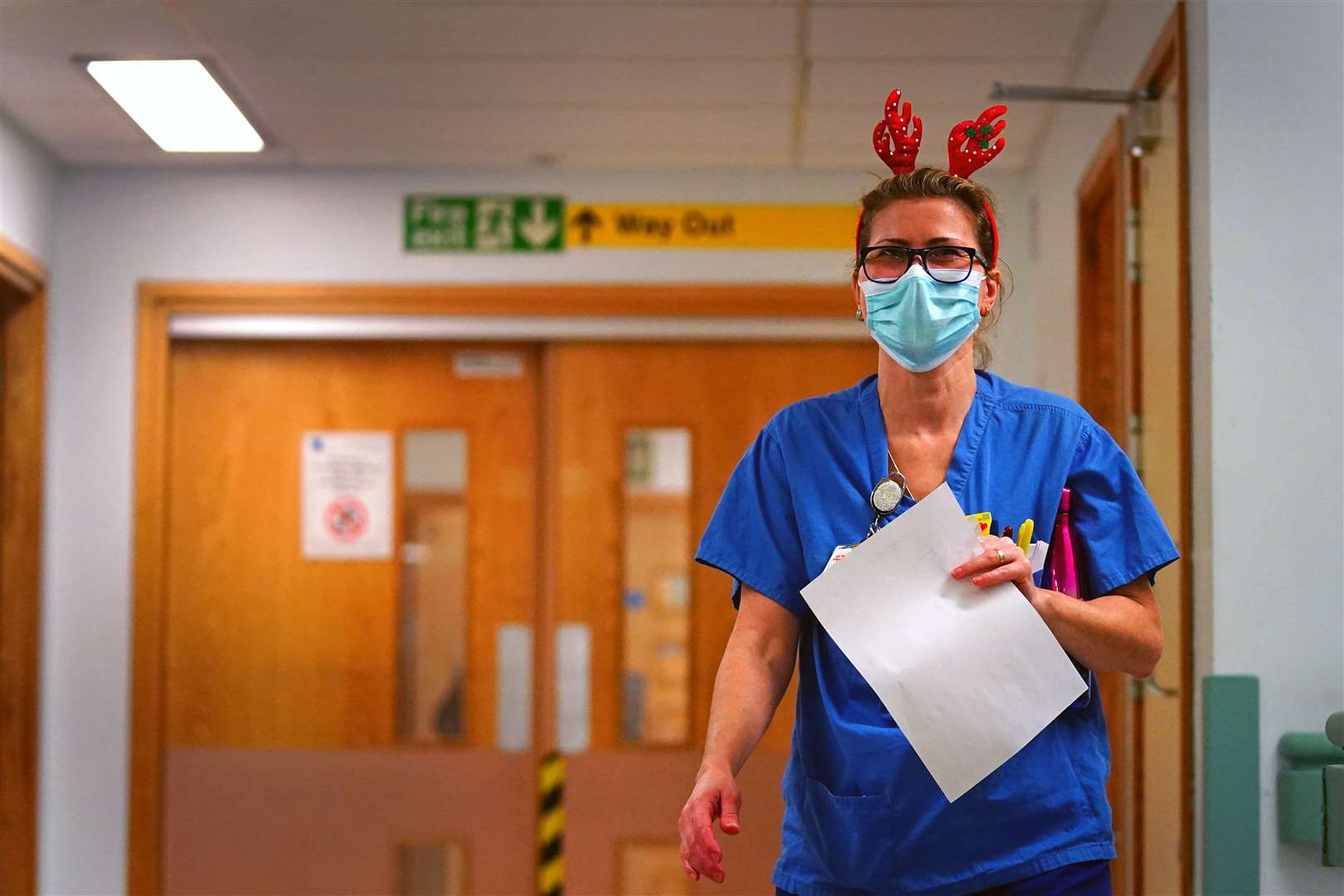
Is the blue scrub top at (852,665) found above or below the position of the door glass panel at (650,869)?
above

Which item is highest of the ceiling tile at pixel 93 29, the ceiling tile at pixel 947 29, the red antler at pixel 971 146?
the ceiling tile at pixel 947 29

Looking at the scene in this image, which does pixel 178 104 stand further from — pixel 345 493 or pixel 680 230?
pixel 680 230

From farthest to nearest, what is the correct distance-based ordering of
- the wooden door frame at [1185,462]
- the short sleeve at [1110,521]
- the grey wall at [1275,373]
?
the wooden door frame at [1185,462] < the grey wall at [1275,373] < the short sleeve at [1110,521]

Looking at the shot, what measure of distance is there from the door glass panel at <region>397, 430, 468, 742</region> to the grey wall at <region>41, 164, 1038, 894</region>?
507 mm

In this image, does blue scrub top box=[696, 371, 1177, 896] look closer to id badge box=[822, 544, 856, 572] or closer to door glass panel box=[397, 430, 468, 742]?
id badge box=[822, 544, 856, 572]

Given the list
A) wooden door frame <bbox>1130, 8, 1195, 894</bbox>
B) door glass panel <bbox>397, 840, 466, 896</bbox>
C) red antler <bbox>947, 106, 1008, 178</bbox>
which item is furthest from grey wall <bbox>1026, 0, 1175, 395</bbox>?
door glass panel <bbox>397, 840, 466, 896</bbox>

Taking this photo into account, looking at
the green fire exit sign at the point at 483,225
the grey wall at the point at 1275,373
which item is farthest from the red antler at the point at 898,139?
the green fire exit sign at the point at 483,225

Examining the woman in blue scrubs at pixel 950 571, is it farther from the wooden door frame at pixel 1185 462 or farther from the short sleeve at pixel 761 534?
the wooden door frame at pixel 1185 462

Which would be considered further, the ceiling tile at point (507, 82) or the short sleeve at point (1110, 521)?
the ceiling tile at point (507, 82)

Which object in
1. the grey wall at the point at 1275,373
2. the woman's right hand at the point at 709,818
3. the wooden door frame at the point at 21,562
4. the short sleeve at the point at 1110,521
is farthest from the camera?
the wooden door frame at the point at 21,562

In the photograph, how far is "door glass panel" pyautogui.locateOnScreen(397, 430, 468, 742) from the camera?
426cm

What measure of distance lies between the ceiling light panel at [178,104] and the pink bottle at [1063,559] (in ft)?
8.27

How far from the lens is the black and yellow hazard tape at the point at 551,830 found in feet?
13.6

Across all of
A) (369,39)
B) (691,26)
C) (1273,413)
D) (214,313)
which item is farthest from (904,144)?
(214,313)
